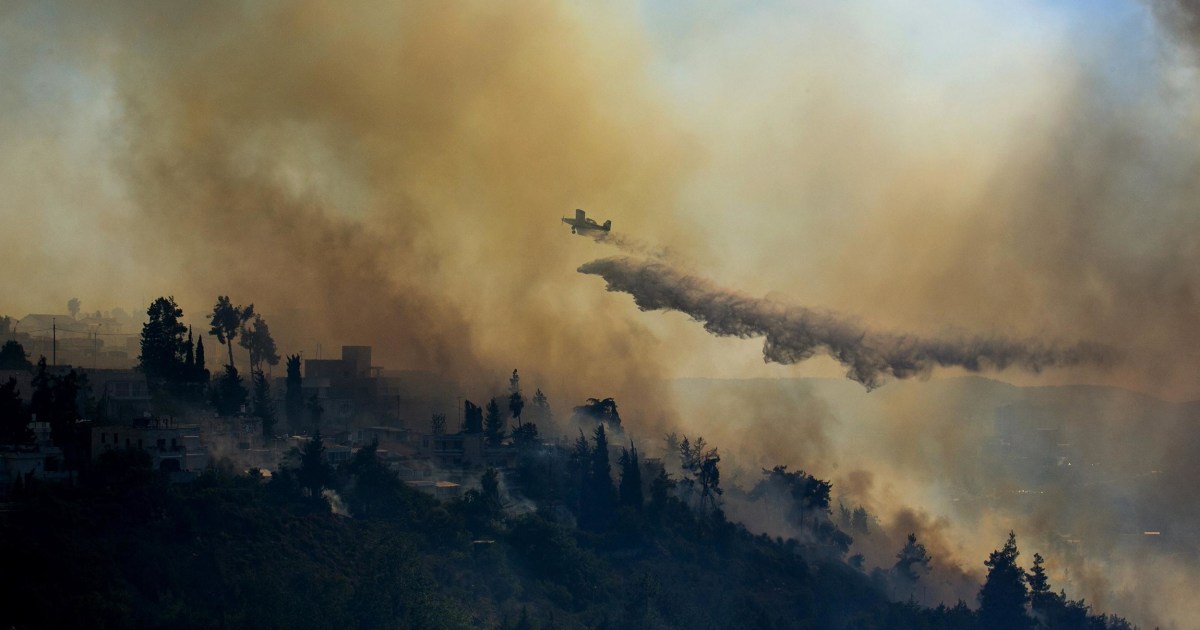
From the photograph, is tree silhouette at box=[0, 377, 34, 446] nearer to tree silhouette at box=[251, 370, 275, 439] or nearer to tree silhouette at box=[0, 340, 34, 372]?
tree silhouette at box=[0, 340, 34, 372]

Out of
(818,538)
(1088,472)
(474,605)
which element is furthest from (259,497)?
(1088,472)

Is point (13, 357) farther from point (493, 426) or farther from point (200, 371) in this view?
point (493, 426)

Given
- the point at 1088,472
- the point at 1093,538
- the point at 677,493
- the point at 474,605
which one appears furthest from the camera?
the point at 1088,472

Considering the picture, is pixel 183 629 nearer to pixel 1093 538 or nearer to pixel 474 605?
pixel 474 605

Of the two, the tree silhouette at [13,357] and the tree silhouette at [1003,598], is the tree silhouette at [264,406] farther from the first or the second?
the tree silhouette at [1003,598]

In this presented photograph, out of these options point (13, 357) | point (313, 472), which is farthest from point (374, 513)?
point (13, 357)

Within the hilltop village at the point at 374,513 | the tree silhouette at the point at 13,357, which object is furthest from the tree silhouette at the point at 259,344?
the tree silhouette at the point at 13,357
